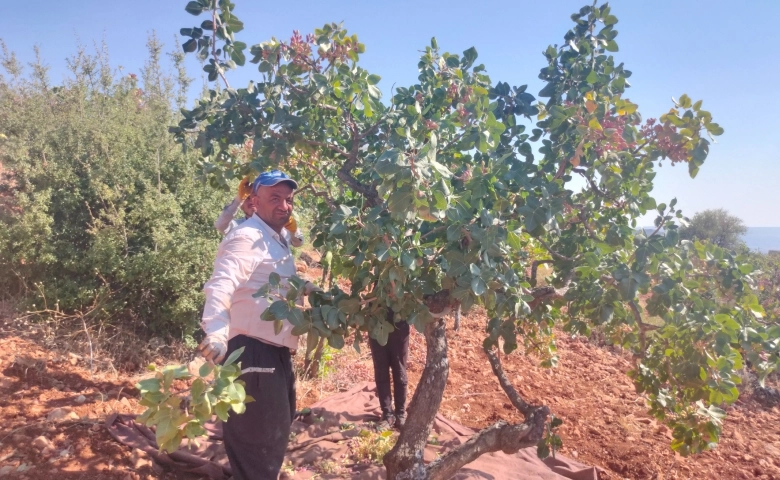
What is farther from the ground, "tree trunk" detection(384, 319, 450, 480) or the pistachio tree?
the pistachio tree

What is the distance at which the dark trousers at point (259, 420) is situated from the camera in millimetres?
2221

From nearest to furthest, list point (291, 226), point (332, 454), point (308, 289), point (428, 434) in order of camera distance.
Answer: point (308, 289), point (428, 434), point (291, 226), point (332, 454)

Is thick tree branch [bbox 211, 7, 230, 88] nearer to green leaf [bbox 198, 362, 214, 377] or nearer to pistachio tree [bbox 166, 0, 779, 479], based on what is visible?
pistachio tree [bbox 166, 0, 779, 479]

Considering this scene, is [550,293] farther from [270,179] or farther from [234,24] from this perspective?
[234,24]

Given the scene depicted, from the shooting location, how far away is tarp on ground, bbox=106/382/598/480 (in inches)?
119

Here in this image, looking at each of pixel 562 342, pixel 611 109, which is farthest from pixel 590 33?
pixel 562 342

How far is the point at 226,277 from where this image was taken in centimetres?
A: 209

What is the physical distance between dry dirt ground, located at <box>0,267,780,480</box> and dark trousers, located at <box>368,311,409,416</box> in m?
0.93

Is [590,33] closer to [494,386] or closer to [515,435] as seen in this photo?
[515,435]

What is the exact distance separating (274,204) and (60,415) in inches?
96.3

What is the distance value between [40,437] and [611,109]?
3837mm

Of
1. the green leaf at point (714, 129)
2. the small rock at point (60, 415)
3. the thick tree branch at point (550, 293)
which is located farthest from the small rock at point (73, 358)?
the green leaf at point (714, 129)

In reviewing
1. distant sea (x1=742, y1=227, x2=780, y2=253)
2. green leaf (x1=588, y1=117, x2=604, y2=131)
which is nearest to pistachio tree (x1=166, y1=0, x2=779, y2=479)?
green leaf (x1=588, y1=117, x2=604, y2=131)

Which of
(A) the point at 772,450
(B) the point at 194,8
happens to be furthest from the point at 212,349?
(A) the point at 772,450
